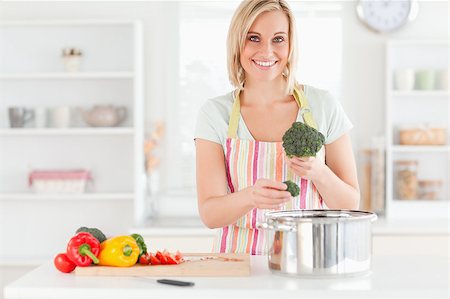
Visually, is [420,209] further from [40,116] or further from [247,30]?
[247,30]

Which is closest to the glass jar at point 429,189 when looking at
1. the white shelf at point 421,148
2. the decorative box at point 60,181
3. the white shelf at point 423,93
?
the white shelf at point 421,148

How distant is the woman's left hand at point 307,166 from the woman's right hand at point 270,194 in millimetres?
99

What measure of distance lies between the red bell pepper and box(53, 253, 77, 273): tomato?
2cm

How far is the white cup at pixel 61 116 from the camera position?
16.7 feet

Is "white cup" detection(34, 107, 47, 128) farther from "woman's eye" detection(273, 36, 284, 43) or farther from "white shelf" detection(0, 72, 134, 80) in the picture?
"woman's eye" detection(273, 36, 284, 43)

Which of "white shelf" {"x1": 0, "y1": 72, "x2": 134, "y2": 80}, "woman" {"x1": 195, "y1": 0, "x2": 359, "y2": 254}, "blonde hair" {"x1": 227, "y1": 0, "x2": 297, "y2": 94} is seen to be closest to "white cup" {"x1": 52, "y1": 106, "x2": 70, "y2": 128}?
"white shelf" {"x1": 0, "y1": 72, "x2": 134, "y2": 80}

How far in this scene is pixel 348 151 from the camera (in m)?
2.66

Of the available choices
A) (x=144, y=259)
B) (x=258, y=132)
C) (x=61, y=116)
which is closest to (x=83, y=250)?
(x=144, y=259)

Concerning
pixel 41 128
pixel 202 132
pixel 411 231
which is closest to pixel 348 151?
pixel 202 132

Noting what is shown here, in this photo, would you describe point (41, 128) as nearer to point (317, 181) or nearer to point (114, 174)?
point (114, 174)

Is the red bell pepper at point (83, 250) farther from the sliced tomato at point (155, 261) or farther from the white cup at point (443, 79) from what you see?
the white cup at point (443, 79)

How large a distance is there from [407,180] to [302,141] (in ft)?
9.61

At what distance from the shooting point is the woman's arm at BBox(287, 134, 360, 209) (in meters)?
2.37

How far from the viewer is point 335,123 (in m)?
2.69
